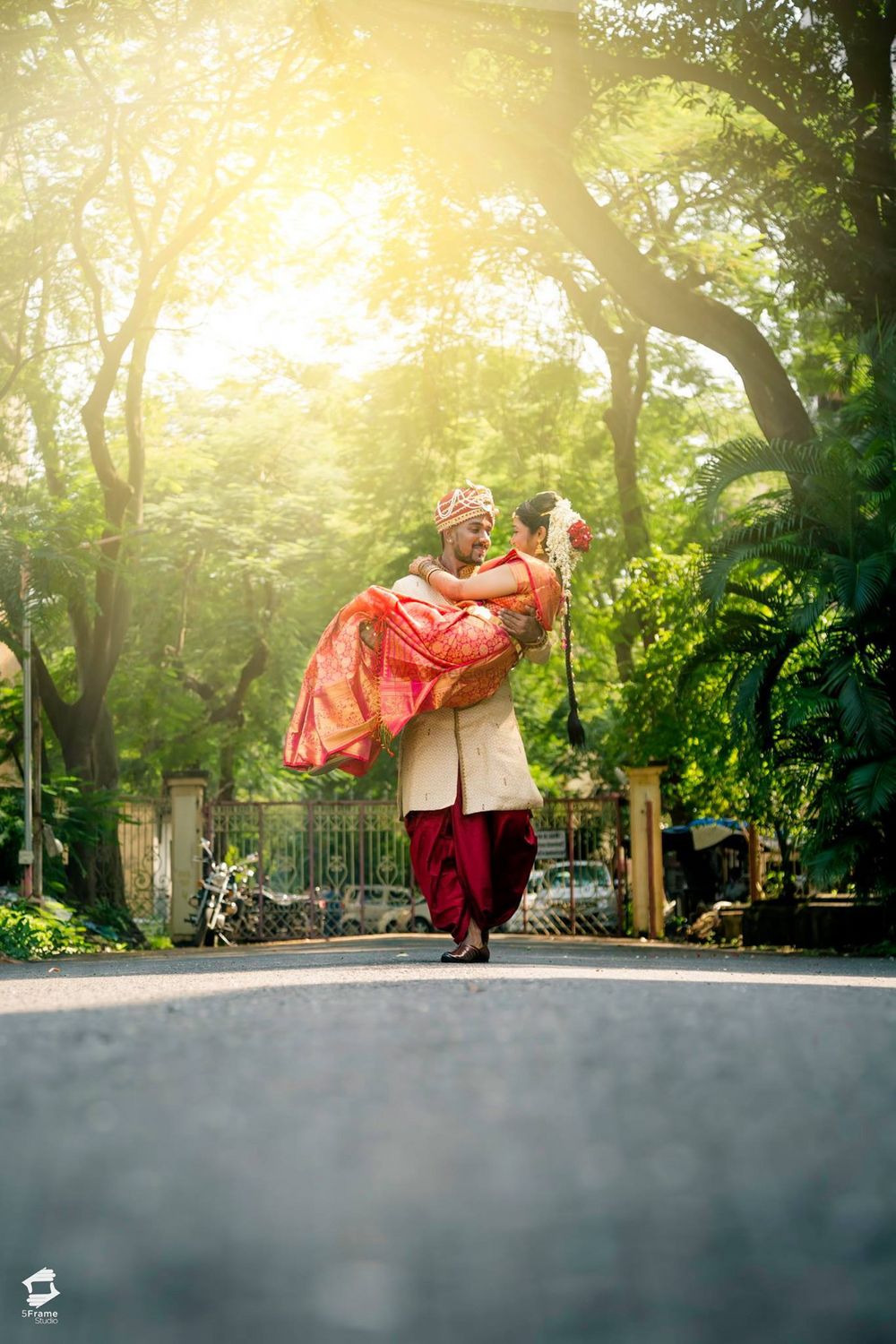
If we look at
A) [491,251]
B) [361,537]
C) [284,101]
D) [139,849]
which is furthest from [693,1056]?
[361,537]

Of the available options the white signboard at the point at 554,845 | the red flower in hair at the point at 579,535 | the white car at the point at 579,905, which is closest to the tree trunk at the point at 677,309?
the red flower in hair at the point at 579,535

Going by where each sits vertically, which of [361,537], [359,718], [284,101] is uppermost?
[284,101]

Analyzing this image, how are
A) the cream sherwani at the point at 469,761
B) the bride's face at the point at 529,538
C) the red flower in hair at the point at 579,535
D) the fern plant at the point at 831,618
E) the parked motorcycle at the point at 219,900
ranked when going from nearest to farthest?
the cream sherwani at the point at 469,761
the red flower in hair at the point at 579,535
the bride's face at the point at 529,538
the fern plant at the point at 831,618
the parked motorcycle at the point at 219,900

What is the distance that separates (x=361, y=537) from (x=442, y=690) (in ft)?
79.3

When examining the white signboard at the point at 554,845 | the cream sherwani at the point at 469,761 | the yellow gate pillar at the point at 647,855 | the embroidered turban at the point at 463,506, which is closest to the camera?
the cream sherwani at the point at 469,761

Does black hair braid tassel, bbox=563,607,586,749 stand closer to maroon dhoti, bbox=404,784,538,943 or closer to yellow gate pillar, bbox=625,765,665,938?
maroon dhoti, bbox=404,784,538,943

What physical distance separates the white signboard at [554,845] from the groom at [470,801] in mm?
15431

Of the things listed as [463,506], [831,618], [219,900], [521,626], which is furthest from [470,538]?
[219,900]

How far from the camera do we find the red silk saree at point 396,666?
854cm

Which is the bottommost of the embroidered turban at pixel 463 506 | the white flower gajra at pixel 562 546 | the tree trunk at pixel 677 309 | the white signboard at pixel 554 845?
the white signboard at pixel 554 845

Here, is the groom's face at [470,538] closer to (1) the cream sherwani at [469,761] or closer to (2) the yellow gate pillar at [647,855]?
(1) the cream sherwani at [469,761]

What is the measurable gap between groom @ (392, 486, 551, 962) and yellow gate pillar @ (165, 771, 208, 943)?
15659 mm

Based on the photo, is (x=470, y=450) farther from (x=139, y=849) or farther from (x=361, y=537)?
(x=139, y=849)

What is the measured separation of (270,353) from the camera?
3272 centimetres
